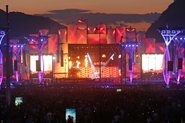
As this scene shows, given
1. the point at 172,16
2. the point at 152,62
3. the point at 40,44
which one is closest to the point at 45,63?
the point at 40,44

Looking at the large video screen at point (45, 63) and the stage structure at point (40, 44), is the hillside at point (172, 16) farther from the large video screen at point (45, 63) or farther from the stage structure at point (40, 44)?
the stage structure at point (40, 44)

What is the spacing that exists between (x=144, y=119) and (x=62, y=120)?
9.13 ft

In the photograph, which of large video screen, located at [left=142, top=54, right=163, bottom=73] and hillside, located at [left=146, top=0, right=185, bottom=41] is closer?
large video screen, located at [left=142, top=54, right=163, bottom=73]

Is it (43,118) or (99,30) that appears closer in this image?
(43,118)

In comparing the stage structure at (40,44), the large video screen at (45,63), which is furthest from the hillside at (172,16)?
the stage structure at (40,44)

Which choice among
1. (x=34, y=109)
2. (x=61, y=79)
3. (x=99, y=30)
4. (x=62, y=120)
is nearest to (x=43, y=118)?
(x=62, y=120)

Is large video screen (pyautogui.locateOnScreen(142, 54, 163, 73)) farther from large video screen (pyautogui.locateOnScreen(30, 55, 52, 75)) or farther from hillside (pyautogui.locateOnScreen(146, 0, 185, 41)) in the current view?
hillside (pyautogui.locateOnScreen(146, 0, 185, 41))

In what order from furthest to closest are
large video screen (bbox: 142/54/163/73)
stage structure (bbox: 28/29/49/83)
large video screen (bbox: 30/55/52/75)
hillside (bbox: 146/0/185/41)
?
hillside (bbox: 146/0/185/41)
large video screen (bbox: 30/55/52/75)
large video screen (bbox: 142/54/163/73)
stage structure (bbox: 28/29/49/83)

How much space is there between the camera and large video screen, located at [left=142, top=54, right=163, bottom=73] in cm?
8929

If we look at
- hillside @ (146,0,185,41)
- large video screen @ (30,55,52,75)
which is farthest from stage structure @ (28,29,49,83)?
hillside @ (146,0,185,41)

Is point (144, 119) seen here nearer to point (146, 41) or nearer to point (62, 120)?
point (62, 120)

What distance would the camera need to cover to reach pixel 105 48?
3595 inches

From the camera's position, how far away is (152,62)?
9006 cm

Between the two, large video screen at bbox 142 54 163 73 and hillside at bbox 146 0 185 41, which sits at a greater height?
hillside at bbox 146 0 185 41
